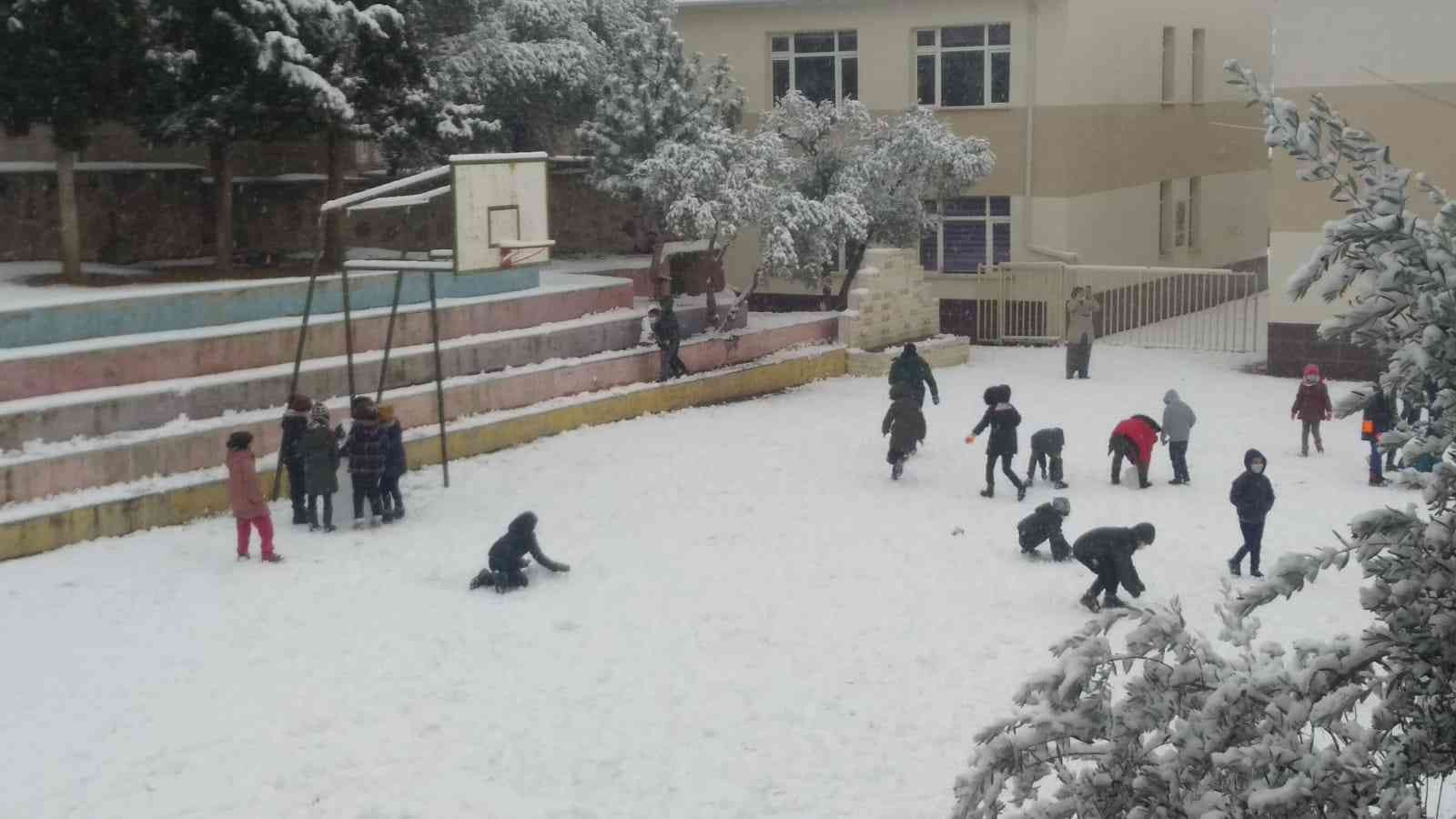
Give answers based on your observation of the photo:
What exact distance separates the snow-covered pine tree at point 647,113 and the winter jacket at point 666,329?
6.93ft

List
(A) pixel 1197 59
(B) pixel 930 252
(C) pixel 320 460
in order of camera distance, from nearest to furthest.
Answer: (C) pixel 320 460
(B) pixel 930 252
(A) pixel 1197 59

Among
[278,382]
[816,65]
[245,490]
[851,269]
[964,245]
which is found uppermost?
[816,65]

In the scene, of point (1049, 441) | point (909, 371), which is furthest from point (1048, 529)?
point (909, 371)

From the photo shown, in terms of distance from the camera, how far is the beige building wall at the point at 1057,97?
31906 mm

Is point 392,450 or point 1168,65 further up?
point 1168,65

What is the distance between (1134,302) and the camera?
34.2 metres

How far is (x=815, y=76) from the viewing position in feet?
111

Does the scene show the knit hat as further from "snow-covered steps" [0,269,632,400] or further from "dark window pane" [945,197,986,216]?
"dark window pane" [945,197,986,216]

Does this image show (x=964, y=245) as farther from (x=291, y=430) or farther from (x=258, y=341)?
(x=291, y=430)

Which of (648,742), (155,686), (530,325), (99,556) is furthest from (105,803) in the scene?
(530,325)

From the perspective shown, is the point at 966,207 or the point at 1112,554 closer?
the point at 1112,554

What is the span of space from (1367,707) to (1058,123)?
21299mm

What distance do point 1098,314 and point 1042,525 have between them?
55.0ft

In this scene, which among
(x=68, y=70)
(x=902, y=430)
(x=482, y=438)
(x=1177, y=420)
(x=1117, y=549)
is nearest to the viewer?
(x=1117, y=549)
